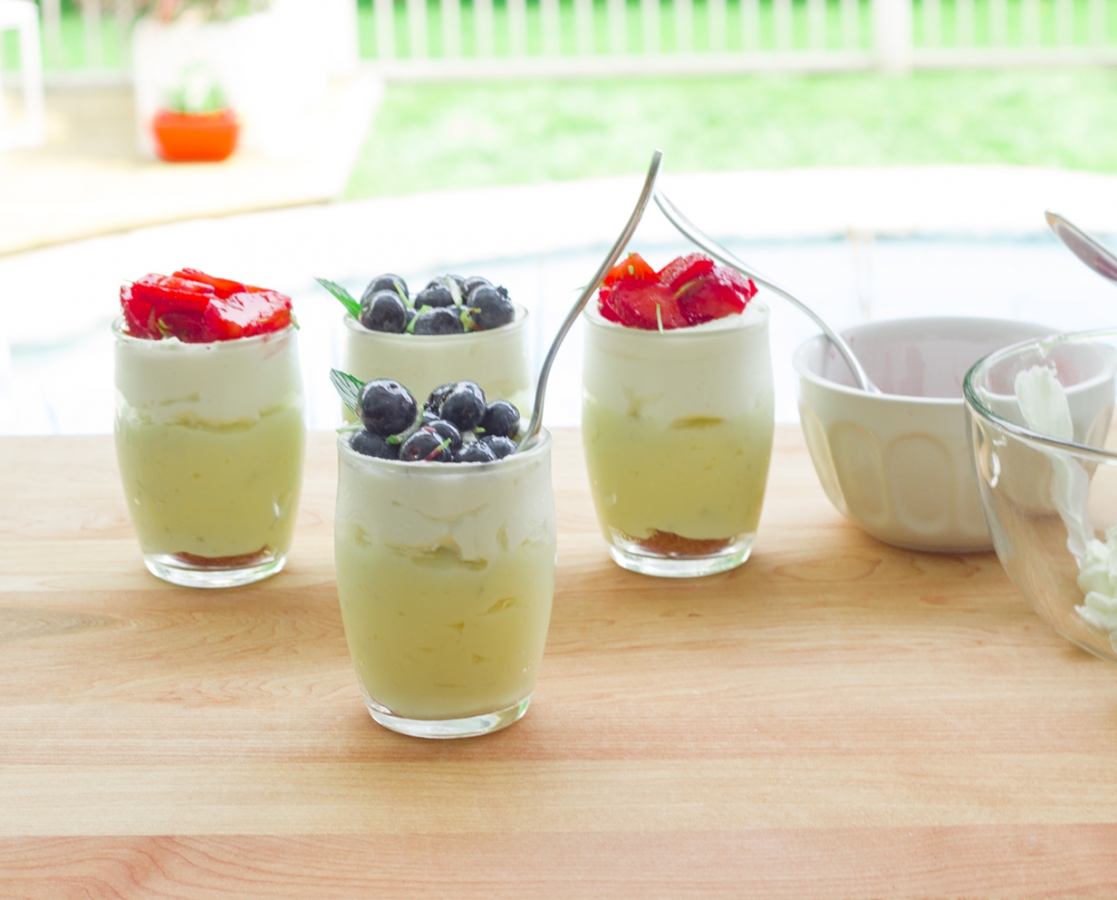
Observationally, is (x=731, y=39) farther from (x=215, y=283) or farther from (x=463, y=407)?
(x=463, y=407)

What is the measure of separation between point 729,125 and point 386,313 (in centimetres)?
451

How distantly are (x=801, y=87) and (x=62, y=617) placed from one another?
5129 millimetres

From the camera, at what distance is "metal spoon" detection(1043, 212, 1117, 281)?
90 cm

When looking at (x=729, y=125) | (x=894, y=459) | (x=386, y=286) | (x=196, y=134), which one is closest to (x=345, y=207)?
(x=196, y=134)

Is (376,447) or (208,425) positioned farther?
(208,425)

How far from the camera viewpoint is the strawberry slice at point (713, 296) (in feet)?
2.94

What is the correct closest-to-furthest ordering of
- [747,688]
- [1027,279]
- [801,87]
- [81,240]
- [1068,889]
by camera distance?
[1068,889] < [747,688] < [81,240] < [1027,279] < [801,87]

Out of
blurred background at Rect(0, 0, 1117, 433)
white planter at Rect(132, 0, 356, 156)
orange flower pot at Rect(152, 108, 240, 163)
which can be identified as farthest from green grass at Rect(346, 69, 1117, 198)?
orange flower pot at Rect(152, 108, 240, 163)

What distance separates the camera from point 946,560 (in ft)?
3.12

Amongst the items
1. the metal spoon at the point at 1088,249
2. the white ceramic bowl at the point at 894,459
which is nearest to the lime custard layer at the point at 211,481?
the white ceramic bowl at the point at 894,459

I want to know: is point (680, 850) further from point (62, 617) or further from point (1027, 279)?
point (1027, 279)

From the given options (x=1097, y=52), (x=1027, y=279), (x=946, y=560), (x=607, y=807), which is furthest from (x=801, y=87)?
(x=607, y=807)

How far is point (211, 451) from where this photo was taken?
Result: 35.6 inches

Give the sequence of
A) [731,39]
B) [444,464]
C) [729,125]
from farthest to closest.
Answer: [731,39] < [729,125] < [444,464]
